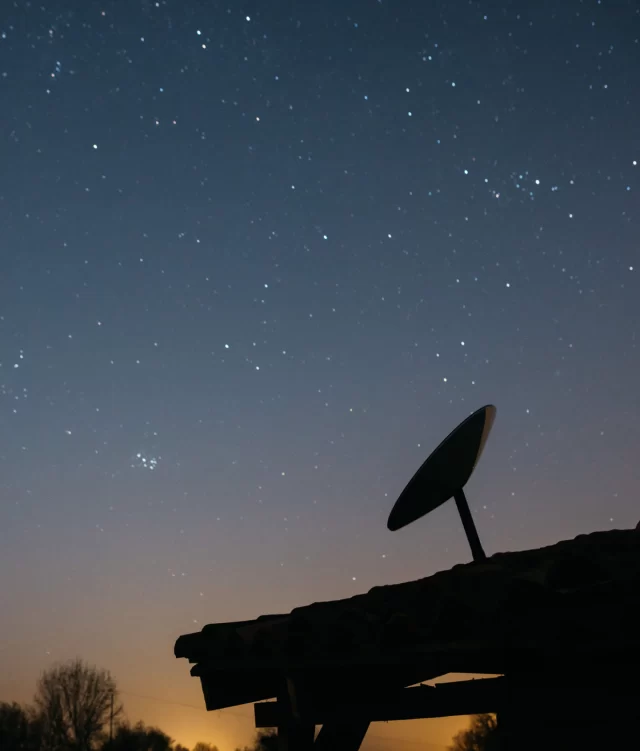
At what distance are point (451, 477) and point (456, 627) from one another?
2.71 m

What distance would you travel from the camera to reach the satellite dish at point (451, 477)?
16.4ft

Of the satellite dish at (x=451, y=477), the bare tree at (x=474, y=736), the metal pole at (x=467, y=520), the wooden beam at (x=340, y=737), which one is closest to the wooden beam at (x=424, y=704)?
the wooden beam at (x=340, y=737)

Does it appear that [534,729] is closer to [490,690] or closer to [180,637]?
[490,690]

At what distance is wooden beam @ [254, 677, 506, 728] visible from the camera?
2.80 m

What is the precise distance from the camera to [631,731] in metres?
2.95

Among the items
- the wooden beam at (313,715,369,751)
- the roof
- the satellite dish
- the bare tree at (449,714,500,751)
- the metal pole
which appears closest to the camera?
the roof

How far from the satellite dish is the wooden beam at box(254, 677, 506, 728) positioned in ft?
6.58

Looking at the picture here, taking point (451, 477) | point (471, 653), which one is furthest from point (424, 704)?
point (451, 477)

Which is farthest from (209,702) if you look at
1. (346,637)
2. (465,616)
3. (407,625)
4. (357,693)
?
(465,616)

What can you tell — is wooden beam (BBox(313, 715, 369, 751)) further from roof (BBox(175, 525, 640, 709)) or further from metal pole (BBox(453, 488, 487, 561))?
metal pole (BBox(453, 488, 487, 561))

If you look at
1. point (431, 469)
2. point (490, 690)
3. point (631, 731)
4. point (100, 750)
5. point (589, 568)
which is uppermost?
point (431, 469)

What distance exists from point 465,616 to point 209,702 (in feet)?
7.14

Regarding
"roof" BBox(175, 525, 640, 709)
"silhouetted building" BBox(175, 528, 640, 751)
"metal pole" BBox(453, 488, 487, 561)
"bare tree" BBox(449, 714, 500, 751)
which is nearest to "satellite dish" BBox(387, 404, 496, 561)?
"metal pole" BBox(453, 488, 487, 561)

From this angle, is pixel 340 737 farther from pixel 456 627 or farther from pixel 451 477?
pixel 451 477
